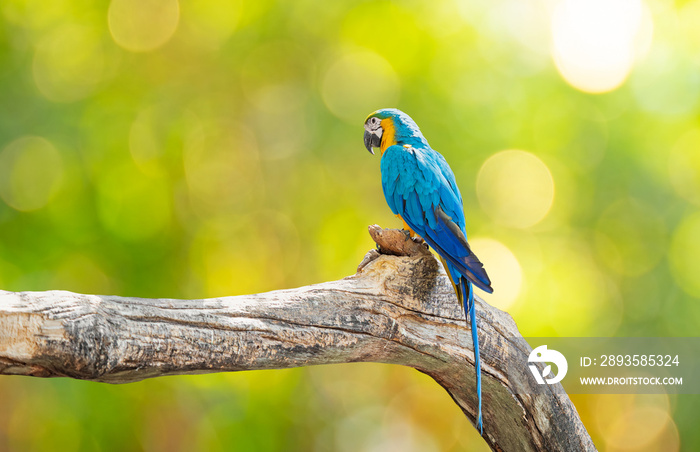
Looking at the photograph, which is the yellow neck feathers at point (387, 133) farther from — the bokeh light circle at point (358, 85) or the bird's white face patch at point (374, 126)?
the bokeh light circle at point (358, 85)

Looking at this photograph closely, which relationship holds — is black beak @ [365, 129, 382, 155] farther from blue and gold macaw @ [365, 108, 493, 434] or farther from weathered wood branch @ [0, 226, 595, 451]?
weathered wood branch @ [0, 226, 595, 451]

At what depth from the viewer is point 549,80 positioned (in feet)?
11.2

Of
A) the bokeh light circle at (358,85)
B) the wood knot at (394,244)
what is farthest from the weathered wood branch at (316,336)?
the bokeh light circle at (358,85)

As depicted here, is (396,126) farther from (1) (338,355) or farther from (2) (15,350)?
(2) (15,350)

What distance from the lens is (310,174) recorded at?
3.37 meters

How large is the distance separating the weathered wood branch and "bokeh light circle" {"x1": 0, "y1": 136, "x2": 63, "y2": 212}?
2.26 metres

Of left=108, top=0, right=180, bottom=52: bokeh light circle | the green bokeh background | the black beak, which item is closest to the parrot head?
the black beak

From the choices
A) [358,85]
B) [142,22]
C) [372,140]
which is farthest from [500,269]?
[142,22]

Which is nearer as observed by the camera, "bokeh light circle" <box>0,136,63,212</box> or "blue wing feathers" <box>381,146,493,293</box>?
"blue wing feathers" <box>381,146,493,293</box>

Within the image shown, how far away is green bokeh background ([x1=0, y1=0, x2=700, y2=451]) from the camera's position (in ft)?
10.1

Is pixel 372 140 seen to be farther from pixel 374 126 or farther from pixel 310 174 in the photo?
pixel 310 174

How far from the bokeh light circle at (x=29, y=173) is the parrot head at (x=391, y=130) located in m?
2.00

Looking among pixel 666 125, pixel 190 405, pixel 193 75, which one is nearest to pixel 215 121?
pixel 193 75

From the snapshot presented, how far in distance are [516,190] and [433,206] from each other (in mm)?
1953
